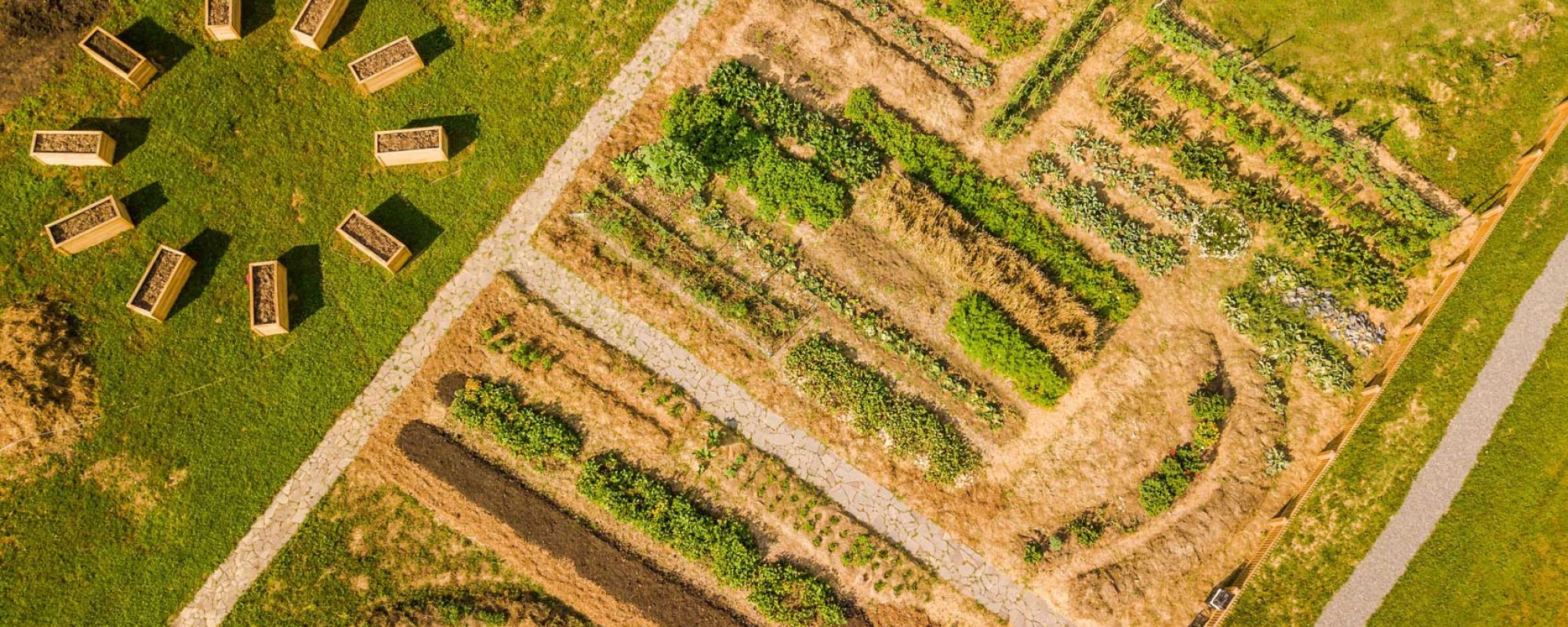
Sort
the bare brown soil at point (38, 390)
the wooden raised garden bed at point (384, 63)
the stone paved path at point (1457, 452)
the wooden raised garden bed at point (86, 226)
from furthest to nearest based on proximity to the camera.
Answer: the wooden raised garden bed at point (384, 63) < the stone paved path at point (1457, 452) < the wooden raised garden bed at point (86, 226) < the bare brown soil at point (38, 390)

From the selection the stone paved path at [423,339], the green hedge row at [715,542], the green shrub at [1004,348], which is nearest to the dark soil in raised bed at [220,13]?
the stone paved path at [423,339]

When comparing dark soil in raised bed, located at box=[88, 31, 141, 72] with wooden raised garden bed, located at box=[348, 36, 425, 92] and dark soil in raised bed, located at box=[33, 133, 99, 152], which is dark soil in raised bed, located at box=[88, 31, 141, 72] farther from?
wooden raised garden bed, located at box=[348, 36, 425, 92]

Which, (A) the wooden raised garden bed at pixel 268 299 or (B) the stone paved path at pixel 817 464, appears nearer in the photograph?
(A) the wooden raised garden bed at pixel 268 299

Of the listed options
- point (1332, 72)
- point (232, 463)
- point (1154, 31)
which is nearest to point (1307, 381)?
point (1332, 72)

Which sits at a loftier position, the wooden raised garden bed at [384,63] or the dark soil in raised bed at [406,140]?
the wooden raised garden bed at [384,63]

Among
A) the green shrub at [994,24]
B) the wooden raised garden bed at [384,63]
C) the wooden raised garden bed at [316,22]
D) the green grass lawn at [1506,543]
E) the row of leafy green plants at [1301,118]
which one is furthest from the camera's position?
the green shrub at [994,24]

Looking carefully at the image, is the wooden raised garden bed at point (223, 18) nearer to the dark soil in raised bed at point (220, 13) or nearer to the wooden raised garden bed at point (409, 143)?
the dark soil in raised bed at point (220, 13)

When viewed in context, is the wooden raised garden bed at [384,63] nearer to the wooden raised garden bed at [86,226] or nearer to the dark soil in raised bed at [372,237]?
the dark soil in raised bed at [372,237]

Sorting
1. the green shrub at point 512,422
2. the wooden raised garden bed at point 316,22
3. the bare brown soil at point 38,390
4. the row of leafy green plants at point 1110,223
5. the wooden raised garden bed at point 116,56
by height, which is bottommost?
the bare brown soil at point 38,390
